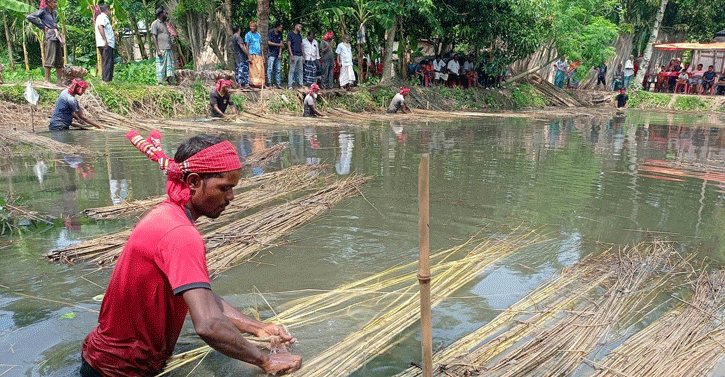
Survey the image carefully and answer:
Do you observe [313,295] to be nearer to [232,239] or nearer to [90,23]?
[232,239]

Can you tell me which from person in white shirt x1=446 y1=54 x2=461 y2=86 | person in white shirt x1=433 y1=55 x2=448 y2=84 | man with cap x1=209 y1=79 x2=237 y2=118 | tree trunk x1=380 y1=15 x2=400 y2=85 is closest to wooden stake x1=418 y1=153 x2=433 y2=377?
man with cap x1=209 y1=79 x2=237 y2=118

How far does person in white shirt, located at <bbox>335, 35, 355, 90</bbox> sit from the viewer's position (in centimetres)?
1506

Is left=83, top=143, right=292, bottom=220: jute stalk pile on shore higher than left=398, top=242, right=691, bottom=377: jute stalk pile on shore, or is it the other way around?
left=83, top=143, right=292, bottom=220: jute stalk pile on shore

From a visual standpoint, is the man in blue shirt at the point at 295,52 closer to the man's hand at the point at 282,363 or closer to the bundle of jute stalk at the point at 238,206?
the bundle of jute stalk at the point at 238,206

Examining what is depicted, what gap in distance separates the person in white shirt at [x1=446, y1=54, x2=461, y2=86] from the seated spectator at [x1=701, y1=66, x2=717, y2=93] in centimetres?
1118

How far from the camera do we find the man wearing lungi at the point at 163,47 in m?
12.4

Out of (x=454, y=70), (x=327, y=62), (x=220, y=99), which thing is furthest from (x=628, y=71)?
(x=220, y=99)

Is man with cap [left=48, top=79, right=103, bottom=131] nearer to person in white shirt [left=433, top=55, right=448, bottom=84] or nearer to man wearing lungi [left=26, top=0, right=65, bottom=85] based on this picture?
man wearing lungi [left=26, top=0, right=65, bottom=85]

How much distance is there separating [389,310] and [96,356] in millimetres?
1594

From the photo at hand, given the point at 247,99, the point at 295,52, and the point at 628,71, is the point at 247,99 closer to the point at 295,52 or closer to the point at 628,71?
the point at 295,52

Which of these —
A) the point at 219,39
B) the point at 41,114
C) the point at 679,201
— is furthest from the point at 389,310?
the point at 219,39

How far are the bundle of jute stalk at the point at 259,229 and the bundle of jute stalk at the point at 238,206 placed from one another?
30 centimetres

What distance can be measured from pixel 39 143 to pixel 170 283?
7090 millimetres

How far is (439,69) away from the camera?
1831cm
